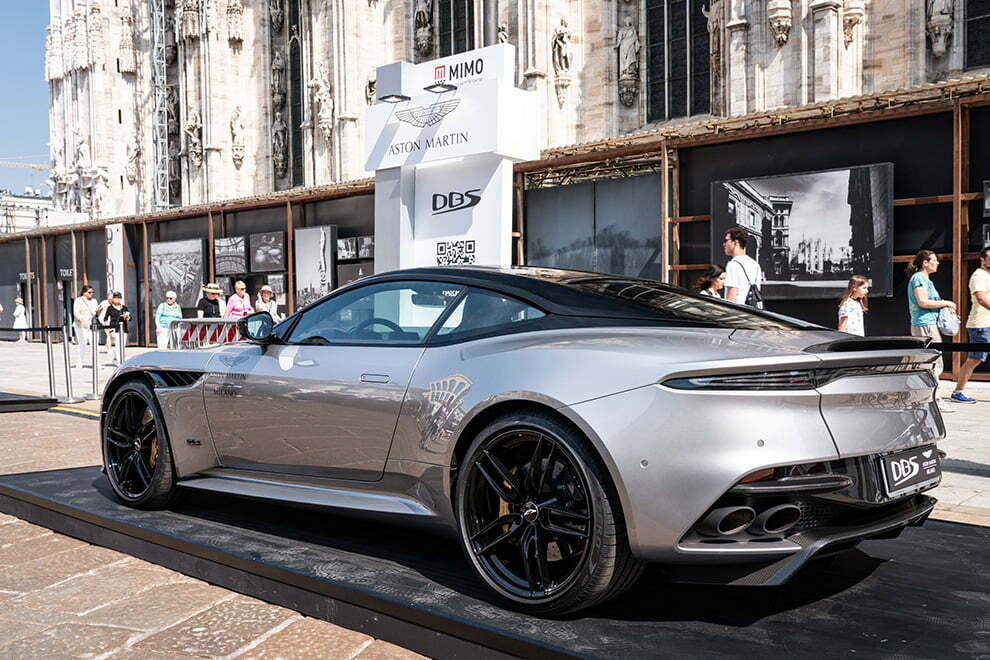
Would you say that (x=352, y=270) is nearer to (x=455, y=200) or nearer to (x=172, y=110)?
(x=455, y=200)

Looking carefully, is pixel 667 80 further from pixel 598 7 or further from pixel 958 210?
pixel 958 210

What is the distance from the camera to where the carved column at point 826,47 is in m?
17.7

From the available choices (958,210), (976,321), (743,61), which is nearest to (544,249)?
(743,61)

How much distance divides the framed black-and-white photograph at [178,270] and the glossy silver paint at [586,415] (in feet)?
71.9

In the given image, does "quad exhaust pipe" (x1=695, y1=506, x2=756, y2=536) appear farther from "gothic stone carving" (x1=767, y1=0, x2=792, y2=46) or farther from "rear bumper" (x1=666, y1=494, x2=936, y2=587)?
"gothic stone carving" (x1=767, y1=0, x2=792, y2=46)

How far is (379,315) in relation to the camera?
12.8ft

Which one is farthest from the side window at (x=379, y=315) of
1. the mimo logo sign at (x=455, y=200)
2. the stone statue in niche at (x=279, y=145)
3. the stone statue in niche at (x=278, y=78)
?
the stone statue in niche at (x=278, y=78)

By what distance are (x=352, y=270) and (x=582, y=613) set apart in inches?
727

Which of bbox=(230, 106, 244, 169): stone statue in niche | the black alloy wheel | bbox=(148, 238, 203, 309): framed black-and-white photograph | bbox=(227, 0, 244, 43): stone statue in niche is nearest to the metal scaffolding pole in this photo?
bbox=(230, 106, 244, 169): stone statue in niche

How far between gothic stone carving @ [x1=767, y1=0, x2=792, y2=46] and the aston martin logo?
466 inches

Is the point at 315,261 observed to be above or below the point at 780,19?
below

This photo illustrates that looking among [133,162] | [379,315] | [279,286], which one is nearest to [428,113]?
[379,315]

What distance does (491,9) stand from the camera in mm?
24000

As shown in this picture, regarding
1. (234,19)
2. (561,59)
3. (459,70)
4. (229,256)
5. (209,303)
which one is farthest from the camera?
(234,19)
